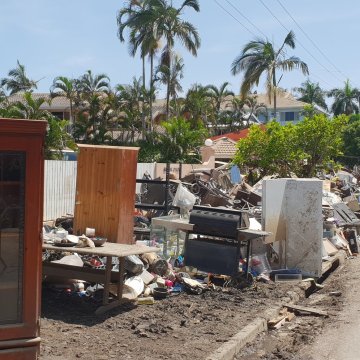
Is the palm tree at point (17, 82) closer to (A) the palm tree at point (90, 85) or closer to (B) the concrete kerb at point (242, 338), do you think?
(A) the palm tree at point (90, 85)

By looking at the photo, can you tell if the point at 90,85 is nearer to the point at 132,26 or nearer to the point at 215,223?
the point at 132,26

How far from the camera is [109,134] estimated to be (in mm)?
46844

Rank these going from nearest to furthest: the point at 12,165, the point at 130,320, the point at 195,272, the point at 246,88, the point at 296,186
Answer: the point at 12,165 → the point at 130,320 → the point at 195,272 → the point at 296,186 → the point at 246,88

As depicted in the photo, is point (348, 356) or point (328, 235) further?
point (328, 235)

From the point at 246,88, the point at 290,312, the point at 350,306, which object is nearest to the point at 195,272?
the point at 290,312

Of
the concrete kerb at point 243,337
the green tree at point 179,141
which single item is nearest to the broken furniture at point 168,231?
the concrete kerb at point 243,337

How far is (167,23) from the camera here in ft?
139

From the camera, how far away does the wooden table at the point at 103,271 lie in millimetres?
7855

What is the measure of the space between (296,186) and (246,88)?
113 ft

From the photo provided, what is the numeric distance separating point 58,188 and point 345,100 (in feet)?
221

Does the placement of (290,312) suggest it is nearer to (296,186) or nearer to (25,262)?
(296,186)

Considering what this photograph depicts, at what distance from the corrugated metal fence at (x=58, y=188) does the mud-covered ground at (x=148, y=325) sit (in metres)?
9.72

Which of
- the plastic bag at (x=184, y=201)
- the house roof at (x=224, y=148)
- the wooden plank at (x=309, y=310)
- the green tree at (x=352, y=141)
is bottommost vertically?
the wooden plank at (x=309, y=310)

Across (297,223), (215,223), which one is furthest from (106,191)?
(297,223)
